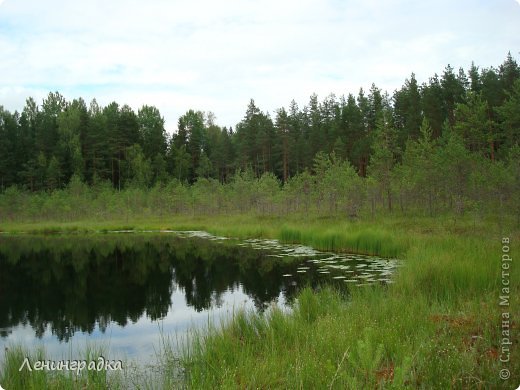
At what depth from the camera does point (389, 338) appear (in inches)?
259

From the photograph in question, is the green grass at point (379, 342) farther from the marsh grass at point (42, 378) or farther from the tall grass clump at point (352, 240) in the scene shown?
the tall grass clump at point (352, 240)

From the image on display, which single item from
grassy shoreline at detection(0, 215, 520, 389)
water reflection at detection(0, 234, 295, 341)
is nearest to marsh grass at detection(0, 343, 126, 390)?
grassy shoreline at detection(0, 215, 520, 389)

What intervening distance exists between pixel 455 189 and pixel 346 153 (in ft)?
142

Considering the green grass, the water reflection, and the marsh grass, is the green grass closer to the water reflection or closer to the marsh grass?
the marsh grass

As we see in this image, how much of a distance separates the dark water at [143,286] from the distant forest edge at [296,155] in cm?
1177

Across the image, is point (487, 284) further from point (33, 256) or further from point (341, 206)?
point (341, 206)

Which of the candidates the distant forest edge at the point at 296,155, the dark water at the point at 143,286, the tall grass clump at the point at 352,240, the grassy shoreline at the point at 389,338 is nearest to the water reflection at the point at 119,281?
the dark water at the point at 143,286

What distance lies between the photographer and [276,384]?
19.1 ft

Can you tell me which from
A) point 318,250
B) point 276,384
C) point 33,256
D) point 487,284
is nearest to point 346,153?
point 318,250

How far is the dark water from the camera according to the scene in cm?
1147

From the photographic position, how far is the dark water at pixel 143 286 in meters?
11.5

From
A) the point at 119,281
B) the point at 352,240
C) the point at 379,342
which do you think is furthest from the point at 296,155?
the point at 379,342

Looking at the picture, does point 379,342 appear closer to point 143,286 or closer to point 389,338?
point 389,338

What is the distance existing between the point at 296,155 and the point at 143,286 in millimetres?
61318
